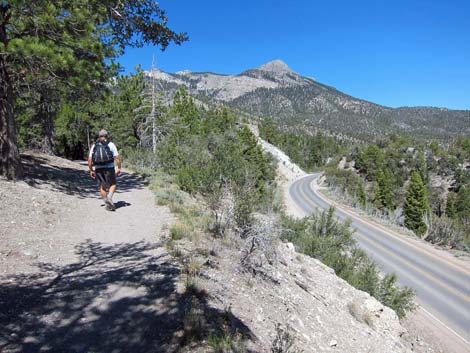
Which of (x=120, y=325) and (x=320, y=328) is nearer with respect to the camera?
(x=120, y=325)

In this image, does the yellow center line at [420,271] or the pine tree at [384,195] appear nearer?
the yellow center line at [420,271]

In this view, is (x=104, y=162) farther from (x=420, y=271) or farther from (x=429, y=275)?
(x=420, y=271)

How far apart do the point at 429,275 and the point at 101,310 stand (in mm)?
18359

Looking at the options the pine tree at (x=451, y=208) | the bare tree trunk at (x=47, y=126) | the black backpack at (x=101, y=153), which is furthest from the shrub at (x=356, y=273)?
the pine tree at (x=451, y=208)

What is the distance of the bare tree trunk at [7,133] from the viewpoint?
7574 mm

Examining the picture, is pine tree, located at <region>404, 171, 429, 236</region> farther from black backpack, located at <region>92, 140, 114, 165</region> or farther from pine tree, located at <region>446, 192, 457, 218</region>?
black backpack, located at <region>92, 140, 114, 165</region>

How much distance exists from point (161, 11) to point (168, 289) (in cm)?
798

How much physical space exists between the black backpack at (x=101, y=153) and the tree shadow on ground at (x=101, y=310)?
10.7 feet

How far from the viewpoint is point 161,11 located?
341 inches

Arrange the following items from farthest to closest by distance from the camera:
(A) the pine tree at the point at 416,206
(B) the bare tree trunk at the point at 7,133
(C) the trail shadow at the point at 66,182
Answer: (A) the pine tree at the point at 416,206 → (C) the trail shadow at the point at 66,182 → (B) the bare tree trunk at the point at 7,133

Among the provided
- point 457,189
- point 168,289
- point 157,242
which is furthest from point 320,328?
point 457,189

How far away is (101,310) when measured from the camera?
10.8ft

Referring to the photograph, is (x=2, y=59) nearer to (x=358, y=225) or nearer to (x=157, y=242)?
(x=157, y=242)

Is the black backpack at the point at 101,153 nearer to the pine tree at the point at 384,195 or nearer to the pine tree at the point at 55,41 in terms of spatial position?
the pine tree at the point at 55,41
